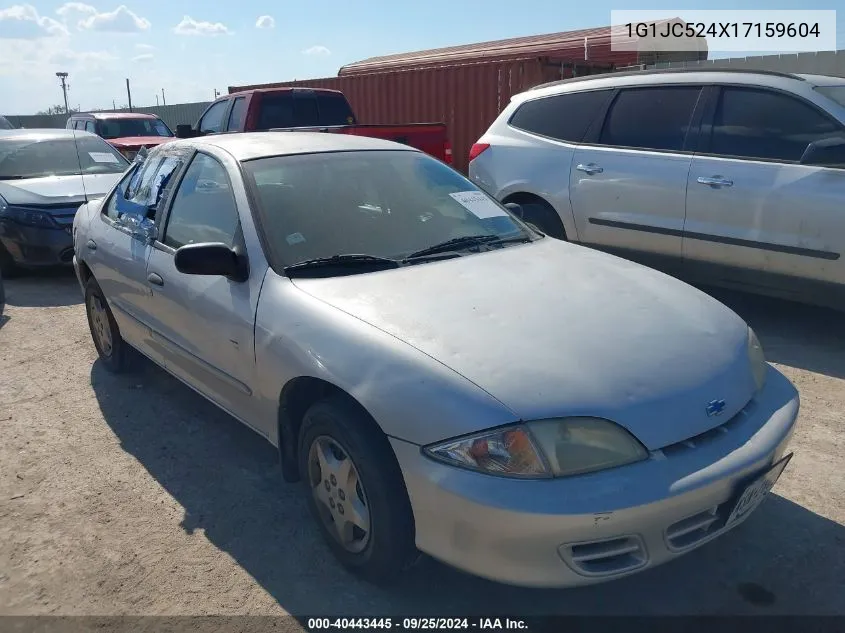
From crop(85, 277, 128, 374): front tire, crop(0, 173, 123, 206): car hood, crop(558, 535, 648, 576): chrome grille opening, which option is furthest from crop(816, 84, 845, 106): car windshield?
crop(0, 173, 123, 206): car hood

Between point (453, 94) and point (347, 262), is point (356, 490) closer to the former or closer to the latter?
point (347, 262)

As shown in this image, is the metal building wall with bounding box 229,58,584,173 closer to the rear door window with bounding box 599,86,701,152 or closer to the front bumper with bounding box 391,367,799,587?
the rear door window with bounding box 599,86,701,152

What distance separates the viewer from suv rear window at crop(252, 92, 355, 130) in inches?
392

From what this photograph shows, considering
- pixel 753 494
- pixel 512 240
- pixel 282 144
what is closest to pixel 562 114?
pixel 512 240

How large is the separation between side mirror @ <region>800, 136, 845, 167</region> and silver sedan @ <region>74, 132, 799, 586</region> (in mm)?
2084

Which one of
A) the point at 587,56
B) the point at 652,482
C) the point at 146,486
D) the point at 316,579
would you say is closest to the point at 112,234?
the point at 146,486

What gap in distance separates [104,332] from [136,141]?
1011cm

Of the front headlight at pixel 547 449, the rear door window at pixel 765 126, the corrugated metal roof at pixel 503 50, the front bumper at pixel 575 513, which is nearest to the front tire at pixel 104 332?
the front bumper at pixel 575 513

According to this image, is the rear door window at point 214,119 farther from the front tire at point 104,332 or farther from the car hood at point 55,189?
the front tire at point 104,332

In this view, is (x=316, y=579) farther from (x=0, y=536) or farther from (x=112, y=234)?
(x=112, y=234)

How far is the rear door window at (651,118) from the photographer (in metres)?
5.40

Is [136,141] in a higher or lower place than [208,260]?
higher

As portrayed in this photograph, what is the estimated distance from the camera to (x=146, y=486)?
3.38m

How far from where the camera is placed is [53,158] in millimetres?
8383
